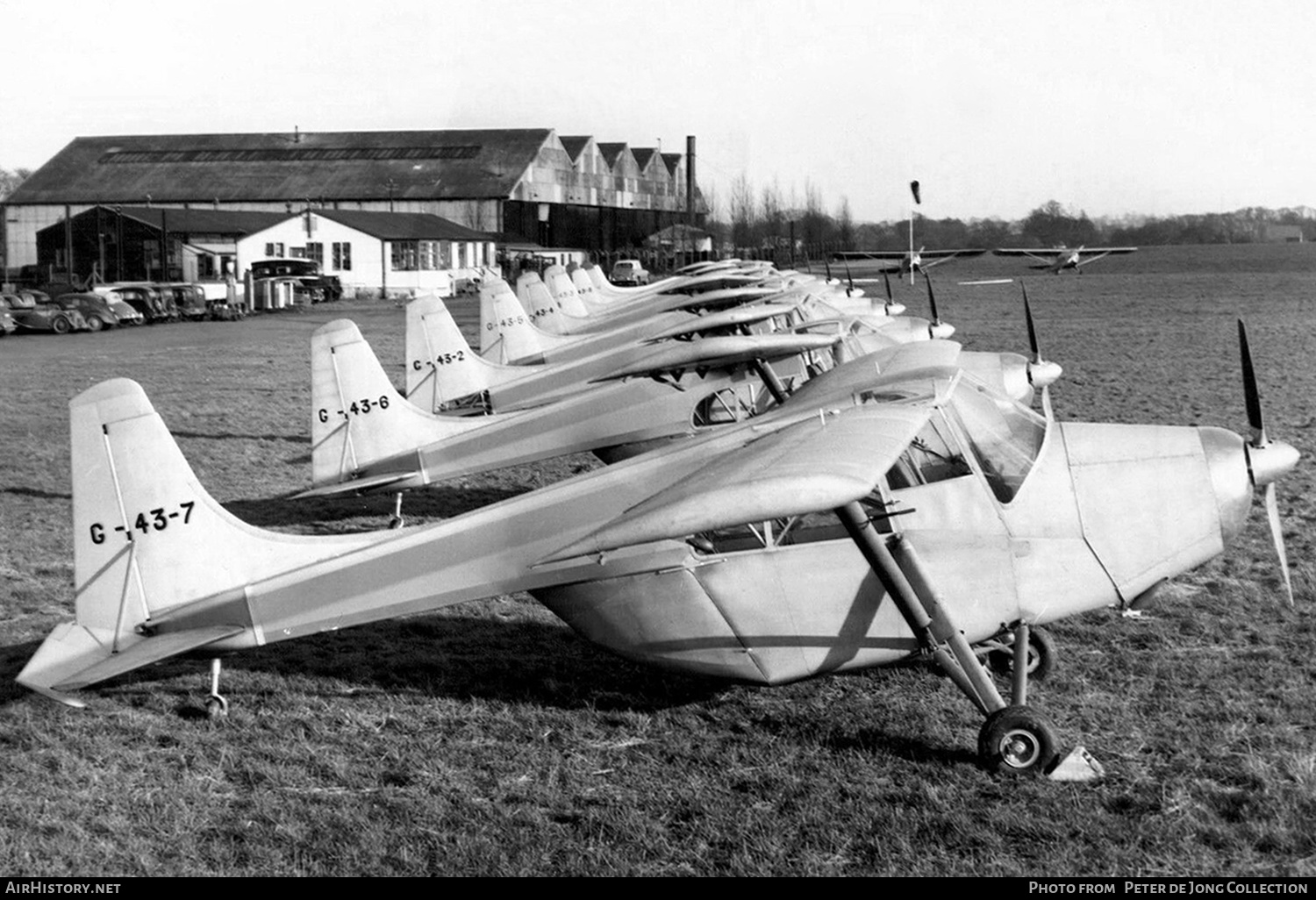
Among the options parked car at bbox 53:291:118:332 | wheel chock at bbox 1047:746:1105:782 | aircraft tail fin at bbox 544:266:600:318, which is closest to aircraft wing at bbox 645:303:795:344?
wheel chock at bbox 1047:746:1105:782

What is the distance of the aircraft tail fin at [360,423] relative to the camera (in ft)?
36.8

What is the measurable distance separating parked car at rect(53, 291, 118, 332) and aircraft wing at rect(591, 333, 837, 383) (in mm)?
38785

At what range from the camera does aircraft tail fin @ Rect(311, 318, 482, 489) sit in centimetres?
1122

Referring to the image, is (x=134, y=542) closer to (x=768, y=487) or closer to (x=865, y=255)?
(x=768, y=487)

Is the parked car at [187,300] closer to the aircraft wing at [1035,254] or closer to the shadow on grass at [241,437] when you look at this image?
the shadow on grass at [241,437]

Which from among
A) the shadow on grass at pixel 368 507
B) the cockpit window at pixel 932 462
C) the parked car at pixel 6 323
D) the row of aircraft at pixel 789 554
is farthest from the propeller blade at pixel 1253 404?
the parked car at pixel 6 323

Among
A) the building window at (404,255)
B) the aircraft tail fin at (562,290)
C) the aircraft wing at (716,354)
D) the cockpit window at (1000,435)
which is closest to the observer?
the cockpit window at (1000,435)

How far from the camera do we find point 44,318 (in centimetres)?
4297

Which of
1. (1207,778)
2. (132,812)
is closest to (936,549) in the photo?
(1207,778)

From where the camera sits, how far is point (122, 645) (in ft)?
21.2

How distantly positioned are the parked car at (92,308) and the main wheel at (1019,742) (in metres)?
43.6

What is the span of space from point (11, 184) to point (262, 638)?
7697 inches

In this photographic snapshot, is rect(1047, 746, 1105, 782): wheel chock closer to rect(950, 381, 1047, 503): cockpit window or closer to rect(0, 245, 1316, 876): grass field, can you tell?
rect(0, 245, 1316, 876): grass field

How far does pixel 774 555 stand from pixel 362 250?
67.0m
